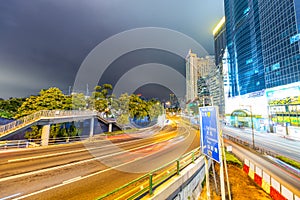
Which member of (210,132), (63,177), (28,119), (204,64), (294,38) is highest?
(204,64)

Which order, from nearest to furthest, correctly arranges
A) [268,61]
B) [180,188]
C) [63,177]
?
1. [180,188]
2. [63,177]
3. [268,61]

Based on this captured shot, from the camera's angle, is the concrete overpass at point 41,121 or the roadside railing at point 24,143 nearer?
the roadside railing at point 24,143

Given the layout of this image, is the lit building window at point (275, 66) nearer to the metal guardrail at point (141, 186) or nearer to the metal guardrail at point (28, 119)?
the metal guardrail at point (141, 186)

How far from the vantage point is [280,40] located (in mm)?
39656

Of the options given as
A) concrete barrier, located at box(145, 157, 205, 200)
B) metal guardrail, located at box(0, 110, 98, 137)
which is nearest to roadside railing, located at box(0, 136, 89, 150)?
metal guardrail, located at box(0, 110, 98, 137)

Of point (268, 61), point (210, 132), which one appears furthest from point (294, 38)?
point (210, 132)

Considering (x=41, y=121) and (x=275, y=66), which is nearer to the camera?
(x=41, y=121)

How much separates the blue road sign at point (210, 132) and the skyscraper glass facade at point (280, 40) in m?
45.4

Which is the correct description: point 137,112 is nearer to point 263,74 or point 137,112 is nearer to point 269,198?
point 269,198

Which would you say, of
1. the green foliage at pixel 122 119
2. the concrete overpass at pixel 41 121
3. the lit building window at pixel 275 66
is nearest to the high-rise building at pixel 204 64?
the lit building window at pixel 275 66

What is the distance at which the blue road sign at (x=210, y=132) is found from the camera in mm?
4902

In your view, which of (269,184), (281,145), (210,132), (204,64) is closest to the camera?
(210,132)

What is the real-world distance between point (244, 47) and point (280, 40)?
743 inches

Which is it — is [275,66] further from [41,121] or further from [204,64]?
[204,64]
